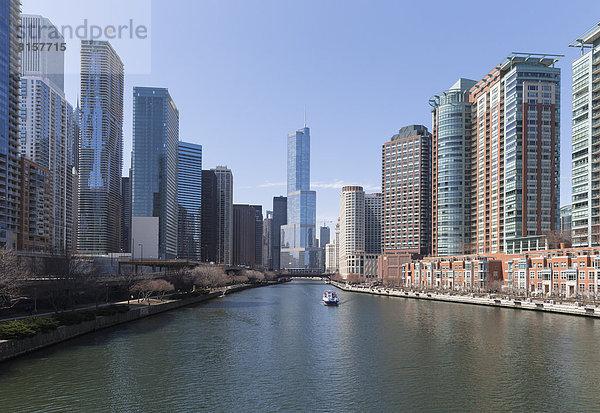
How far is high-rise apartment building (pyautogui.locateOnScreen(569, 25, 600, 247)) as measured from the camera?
165500 mm

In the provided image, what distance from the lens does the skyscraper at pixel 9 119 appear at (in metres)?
183

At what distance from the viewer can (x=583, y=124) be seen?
565ft

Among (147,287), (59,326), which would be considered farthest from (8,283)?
(147,287)

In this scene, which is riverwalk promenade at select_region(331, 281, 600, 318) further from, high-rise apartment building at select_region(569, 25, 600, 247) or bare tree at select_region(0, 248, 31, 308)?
bare tree at select_region(0, 248, 31, 308)

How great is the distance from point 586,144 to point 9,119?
19715cm

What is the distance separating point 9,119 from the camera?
19112 centimetres

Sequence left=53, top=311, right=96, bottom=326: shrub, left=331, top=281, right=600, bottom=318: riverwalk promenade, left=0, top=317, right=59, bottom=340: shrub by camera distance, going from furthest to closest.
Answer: left=331, top=281, right=600, bottom=318: riverwalk promenade → left=53, top=311, right=96, bottom=326: shrub → left=0, top=317, right=59, bottom=340: shrub

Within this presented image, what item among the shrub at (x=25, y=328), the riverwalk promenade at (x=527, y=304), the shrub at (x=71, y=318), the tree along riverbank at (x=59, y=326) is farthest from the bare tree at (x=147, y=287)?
the riverwalk promenade at (x=527, y=304)

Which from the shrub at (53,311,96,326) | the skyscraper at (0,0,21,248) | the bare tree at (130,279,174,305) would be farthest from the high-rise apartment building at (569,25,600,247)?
the skyscraper at (0,0,21,248)

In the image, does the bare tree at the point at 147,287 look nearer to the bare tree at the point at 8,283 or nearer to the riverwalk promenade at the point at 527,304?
the bare tree at the point at 8,283

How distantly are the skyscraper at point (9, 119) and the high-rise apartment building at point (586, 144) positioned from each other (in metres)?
189

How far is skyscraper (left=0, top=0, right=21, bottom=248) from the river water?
119941 mm

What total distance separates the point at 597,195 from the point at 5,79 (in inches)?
7826

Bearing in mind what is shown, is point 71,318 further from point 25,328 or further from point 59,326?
point 25,328
